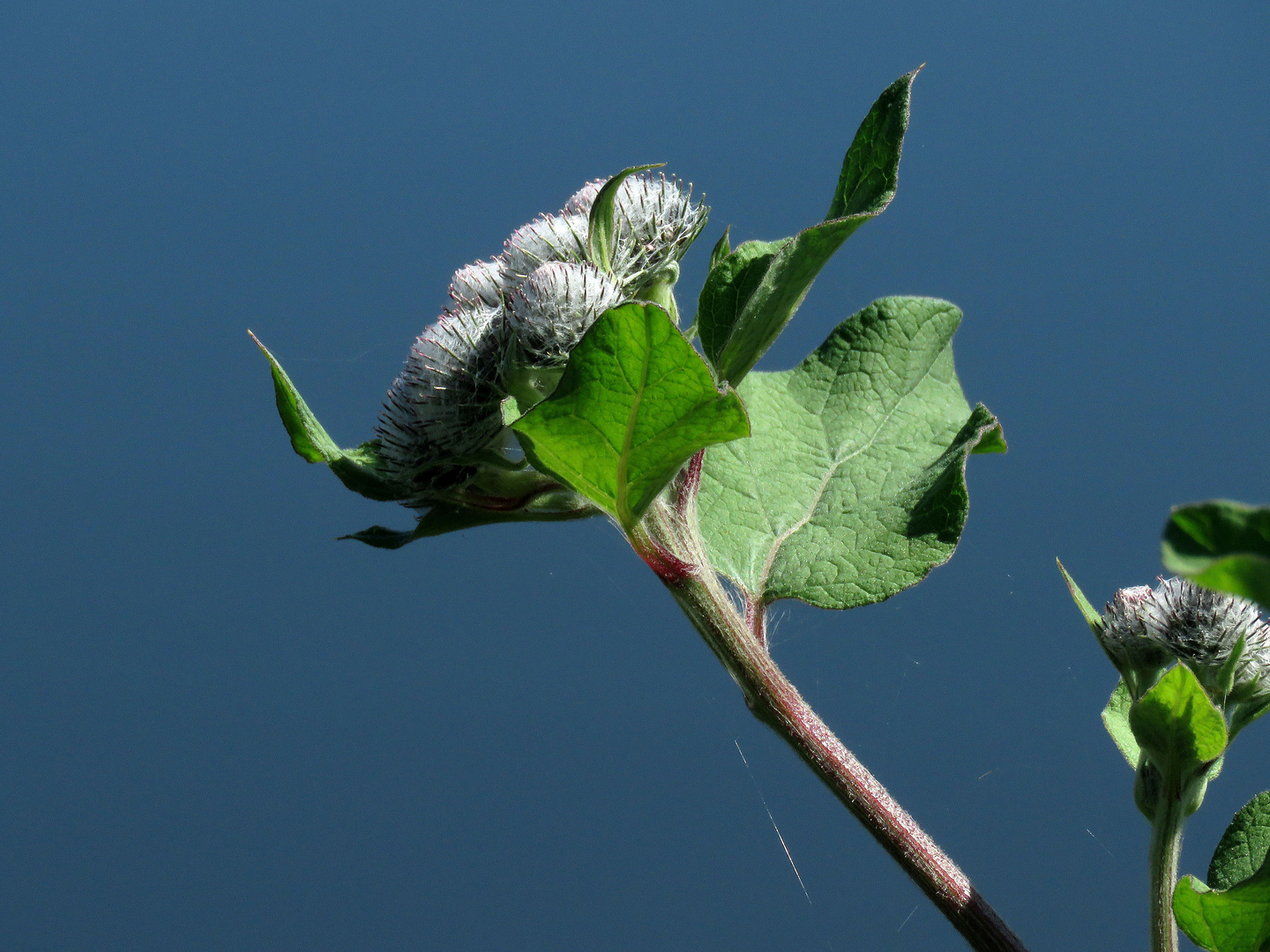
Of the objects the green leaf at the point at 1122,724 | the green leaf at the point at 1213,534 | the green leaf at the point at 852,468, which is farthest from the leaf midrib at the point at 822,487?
the green leaf at the point at 1213,534

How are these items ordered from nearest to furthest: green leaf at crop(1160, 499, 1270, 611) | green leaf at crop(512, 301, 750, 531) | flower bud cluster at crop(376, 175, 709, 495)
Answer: green leaf at crop(1160, 499, 1270, 611)
green leaf at crop(512, 301, 750, 531)
flower bud cluster at crop(376, 175, 709, 495)

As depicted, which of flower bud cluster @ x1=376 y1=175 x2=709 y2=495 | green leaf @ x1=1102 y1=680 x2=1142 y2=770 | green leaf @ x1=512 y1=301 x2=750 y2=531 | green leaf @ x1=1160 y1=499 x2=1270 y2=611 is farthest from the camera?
green leaf @ x1=1102 y1=680 x2=1142 y2=770

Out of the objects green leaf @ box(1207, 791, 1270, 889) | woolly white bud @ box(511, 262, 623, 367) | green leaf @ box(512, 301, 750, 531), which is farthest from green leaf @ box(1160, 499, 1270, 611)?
green leaf @ box(1207, 791, 1270, 889)

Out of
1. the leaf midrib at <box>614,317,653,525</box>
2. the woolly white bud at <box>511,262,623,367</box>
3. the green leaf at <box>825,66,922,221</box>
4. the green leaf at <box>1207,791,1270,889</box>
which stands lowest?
the green leaf at <box>1207,791,1270,889</box>

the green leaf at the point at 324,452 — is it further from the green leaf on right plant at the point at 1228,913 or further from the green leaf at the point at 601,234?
the green leaf on right plant at the point at 1228,913

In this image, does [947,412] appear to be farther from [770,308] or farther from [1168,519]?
[1168,519]

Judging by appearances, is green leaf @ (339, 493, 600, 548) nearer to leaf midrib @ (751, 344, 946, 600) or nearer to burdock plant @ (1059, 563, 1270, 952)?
leaf midrib @ (751, 344, 946, 600)

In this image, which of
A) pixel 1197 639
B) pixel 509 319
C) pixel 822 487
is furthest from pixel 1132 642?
pixel 509 319
